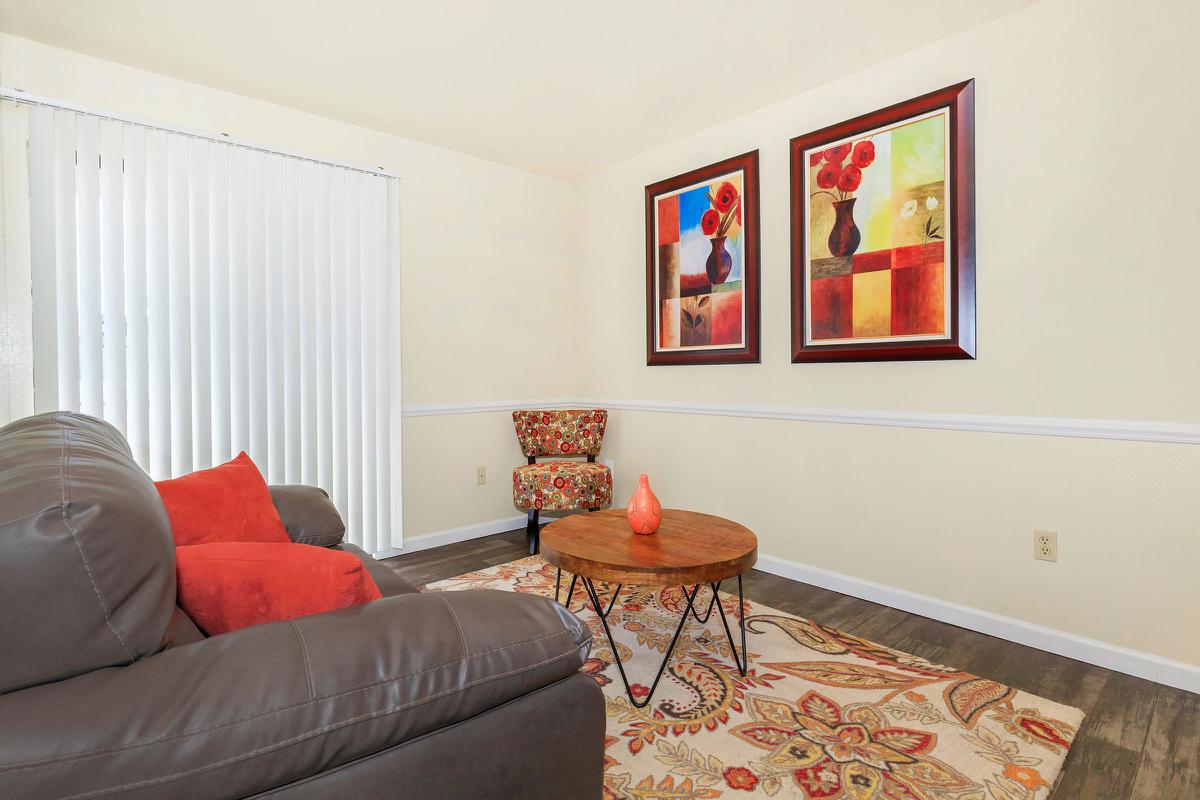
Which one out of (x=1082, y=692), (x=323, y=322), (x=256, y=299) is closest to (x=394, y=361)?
(x=323, y=322)

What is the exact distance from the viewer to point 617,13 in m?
2.48

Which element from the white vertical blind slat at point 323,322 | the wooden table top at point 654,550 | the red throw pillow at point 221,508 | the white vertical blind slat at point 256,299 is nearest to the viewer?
the red throw pillow at point 221,508

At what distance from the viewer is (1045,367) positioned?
2.46m

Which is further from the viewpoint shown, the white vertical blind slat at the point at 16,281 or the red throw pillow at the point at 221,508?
the white vertical blind slat at the point at 16,281

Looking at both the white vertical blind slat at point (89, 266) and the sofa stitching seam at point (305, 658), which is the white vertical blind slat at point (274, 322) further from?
the sofa stitching seam at point (305, 658)

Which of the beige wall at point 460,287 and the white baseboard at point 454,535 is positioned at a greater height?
the beige wall at point 460,287

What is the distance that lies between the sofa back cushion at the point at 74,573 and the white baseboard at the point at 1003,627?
117 inches

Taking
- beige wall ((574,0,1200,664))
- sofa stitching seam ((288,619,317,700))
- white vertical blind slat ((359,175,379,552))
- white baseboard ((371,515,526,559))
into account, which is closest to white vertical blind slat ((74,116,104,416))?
white vertical blind slat ((359,175,379,552))

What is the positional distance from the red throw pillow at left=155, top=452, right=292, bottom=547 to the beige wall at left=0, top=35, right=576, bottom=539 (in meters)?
2.04

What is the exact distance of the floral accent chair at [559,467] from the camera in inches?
148

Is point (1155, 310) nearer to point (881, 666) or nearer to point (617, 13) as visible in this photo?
point (881, 666)

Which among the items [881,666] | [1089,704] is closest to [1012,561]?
[1089,704]

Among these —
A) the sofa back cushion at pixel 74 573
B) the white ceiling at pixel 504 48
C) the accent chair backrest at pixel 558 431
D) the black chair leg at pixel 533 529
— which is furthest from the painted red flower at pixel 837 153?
the sofa back cushion at pixel 74 573

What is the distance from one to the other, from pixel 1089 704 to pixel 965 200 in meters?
1.97
